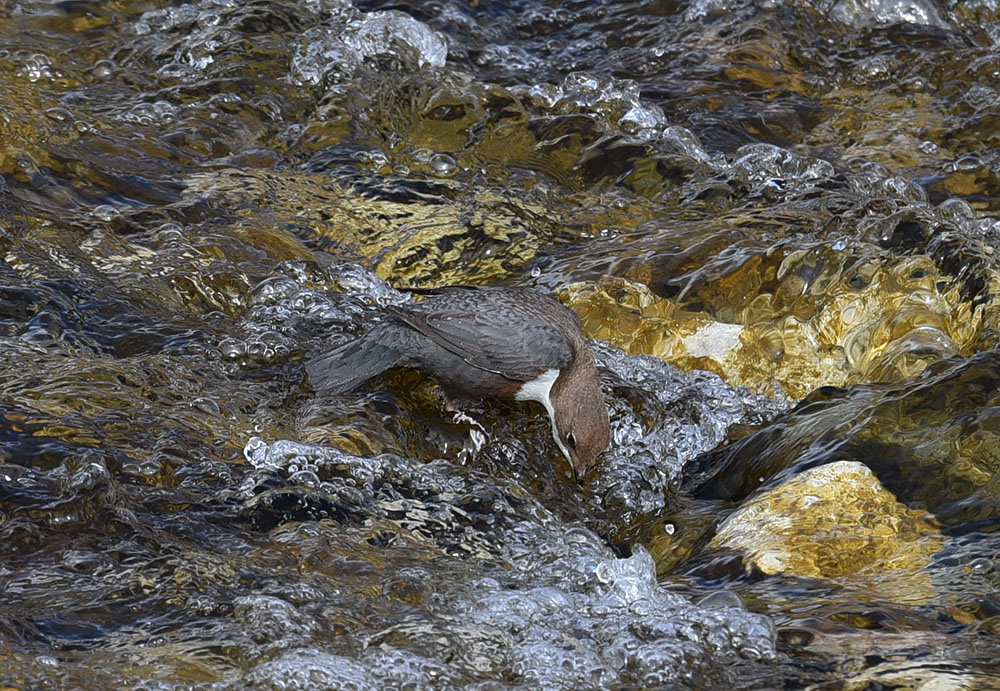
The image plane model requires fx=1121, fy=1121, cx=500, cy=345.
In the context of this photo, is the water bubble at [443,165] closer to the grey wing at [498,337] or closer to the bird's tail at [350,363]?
the grey wing at [498,337]

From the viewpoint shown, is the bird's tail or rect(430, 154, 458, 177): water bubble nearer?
the bird's tail

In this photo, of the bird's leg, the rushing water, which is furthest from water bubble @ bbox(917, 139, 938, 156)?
the bird's leg

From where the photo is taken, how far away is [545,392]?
15.4ft

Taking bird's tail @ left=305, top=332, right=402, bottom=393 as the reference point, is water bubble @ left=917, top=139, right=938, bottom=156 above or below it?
above

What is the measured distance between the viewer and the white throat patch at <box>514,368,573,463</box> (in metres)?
4.57

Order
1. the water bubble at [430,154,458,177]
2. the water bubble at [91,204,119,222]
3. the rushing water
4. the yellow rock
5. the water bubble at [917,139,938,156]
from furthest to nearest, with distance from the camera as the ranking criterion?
the water bubble at [917,139,938,156] < the water bubble at [430,154,458,177] < the water bubble at [91,204,119,222] < the yellow rock < the rushing water

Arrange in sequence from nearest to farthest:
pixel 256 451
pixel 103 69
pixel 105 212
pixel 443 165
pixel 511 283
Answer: pixel 256 451 → pixel 105 212 → pixel 511 283 → pixel 443 165 → pixel 103 69

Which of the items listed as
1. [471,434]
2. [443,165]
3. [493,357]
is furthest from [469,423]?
[443,165]

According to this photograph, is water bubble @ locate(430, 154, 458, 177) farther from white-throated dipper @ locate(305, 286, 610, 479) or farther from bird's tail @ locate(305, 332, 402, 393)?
bird's tail @ locate(305, 332, 402, 393)

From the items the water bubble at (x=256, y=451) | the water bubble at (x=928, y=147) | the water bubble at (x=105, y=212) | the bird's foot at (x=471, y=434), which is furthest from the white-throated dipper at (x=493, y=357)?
the water bubble at (x=928, y=147)

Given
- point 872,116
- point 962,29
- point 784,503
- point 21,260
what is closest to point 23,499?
point 21,260

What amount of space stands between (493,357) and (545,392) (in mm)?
263

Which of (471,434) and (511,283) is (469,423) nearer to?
(471,434)

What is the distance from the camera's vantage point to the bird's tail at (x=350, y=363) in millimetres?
4441
